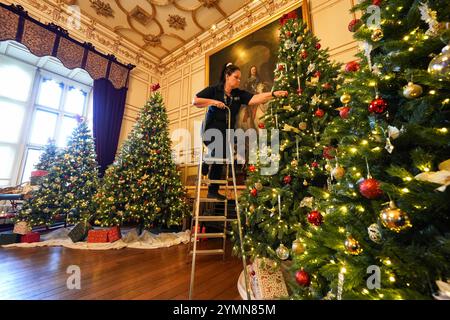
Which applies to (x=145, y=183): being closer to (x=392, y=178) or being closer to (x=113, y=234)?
(x=113, y=234)

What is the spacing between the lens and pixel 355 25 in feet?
3.59

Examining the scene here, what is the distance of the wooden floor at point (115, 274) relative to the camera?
139 centimetres

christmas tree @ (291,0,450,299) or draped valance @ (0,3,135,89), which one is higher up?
draped valance @ (0,3,135,89)

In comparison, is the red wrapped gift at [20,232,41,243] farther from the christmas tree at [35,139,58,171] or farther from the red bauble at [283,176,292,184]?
the red bauble at [283,176,292,184]

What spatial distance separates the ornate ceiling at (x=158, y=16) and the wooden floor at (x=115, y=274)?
4.73 metres

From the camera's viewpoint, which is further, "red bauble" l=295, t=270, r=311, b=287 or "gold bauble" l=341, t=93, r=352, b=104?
"gold bauble" l=341, t=93, r=352, b=104

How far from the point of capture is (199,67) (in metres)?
4.96

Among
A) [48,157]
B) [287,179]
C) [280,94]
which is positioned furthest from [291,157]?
[48,157]

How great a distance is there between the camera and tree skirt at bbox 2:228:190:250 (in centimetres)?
261

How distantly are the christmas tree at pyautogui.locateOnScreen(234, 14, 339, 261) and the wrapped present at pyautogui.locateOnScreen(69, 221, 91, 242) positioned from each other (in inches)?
99.3

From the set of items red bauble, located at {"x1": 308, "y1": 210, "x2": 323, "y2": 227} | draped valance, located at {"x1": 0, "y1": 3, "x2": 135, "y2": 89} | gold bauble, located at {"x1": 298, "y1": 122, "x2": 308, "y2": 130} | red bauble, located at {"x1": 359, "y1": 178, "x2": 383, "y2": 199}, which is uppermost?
draped valance, located at {"x1": 0, "y1": 3, "x2": 135, "y2": 89}

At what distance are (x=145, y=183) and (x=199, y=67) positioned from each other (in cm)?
327

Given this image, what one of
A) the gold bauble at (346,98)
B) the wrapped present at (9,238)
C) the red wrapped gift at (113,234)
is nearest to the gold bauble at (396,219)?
the gold bauble at (346,98)

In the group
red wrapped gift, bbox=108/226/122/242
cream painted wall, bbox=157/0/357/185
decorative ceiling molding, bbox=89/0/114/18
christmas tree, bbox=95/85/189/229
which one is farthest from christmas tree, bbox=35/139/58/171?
decorative ceiling molding, bbox=89/0/114/18
